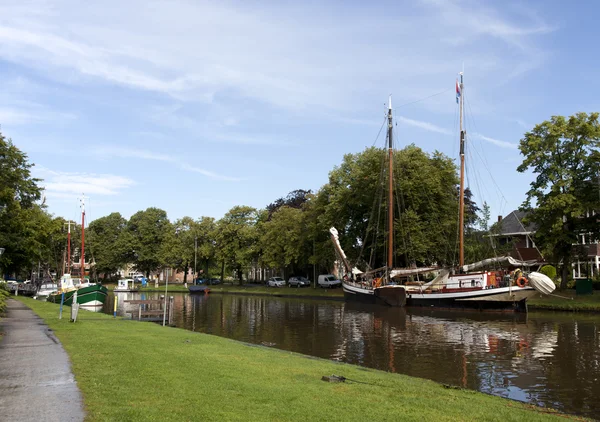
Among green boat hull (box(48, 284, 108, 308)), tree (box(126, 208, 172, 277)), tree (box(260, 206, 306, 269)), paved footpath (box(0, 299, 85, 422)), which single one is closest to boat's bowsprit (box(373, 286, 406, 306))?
tree (box(260, 206, 306, 269))

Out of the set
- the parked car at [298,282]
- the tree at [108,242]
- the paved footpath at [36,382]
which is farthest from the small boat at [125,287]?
the paved footpath at [36,382]

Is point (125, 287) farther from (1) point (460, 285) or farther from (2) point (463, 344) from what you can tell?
(2) point (463, 344)

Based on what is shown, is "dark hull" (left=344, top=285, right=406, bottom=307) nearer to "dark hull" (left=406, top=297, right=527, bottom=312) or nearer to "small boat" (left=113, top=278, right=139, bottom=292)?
"dark hull" (left=406, top=297, right=527, bottom=312)

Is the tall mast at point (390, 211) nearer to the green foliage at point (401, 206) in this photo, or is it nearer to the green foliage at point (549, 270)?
the green foliage at point (401, 206)

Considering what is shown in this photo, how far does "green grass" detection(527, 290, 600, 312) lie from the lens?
39.8 meters

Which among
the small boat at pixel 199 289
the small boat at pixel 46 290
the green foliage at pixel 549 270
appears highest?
the green foliage at pixel 549 270

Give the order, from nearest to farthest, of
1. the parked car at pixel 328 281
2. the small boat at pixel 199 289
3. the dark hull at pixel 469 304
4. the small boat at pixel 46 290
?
the dark hull at pixel 469 304 → the small boat at pixel 46 290 → the parked car at pixel 328 281 → the small boat at pixel 199 289

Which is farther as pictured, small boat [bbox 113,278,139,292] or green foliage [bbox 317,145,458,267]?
small boat [bbox 113,278,139,292]

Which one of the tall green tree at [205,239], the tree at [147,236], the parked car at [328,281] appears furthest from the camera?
the tree at [147,236]

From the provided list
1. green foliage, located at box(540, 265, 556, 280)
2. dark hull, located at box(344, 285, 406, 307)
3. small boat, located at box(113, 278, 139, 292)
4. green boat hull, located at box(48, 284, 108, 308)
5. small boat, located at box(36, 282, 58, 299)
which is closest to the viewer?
green boat hull, located at box(48, 284, 108, 308)

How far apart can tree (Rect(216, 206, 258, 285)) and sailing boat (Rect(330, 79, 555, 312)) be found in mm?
31587

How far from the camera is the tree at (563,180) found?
44.6 meters

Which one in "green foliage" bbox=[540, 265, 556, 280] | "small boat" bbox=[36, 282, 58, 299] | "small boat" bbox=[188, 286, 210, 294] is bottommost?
"small boat" bbox=[188, 286, 210, 294]

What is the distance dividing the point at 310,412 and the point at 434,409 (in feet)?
8.67
